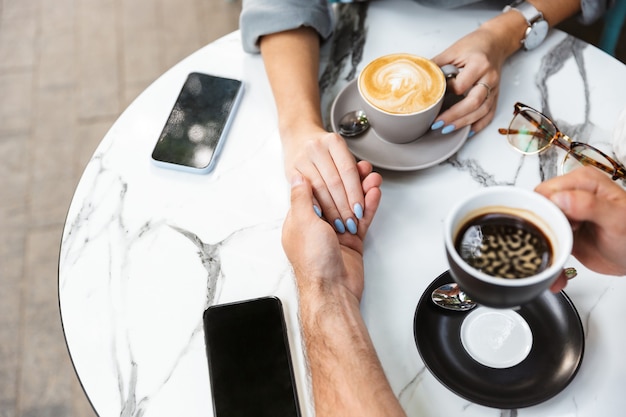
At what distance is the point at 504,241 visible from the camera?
68 cm

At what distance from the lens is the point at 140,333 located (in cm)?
91

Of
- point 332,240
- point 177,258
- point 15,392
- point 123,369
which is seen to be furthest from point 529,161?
point 15,392

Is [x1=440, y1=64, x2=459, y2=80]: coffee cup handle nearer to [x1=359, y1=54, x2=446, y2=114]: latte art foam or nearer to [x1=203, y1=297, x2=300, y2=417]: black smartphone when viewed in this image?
[x1=359, y1=54, x2=446, y2=114]: latte art foam

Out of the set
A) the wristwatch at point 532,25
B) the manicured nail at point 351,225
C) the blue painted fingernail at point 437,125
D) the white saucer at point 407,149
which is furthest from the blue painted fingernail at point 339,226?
the wristwatch at point 532,25

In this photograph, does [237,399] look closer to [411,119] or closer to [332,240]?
[332,240]

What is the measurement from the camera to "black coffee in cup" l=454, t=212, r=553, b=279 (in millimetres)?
660

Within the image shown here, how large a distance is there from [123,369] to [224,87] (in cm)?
56

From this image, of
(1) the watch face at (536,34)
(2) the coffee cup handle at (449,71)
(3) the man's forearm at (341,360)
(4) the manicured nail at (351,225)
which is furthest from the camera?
(1) the watch face at (536,34)

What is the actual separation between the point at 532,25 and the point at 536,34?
0.02 m

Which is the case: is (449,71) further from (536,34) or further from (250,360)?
(250,360)

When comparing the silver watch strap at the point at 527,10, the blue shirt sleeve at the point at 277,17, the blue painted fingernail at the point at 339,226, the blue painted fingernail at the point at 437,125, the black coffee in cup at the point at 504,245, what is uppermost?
the silver watch strap at the point at 527,10

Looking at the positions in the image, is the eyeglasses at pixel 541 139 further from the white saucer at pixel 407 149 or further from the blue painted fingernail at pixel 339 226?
the blue painted fingernail at pixel 339 226

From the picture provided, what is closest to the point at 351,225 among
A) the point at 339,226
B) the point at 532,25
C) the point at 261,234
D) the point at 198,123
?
the point at 339,226

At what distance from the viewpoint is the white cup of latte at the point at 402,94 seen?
3.19 feet
